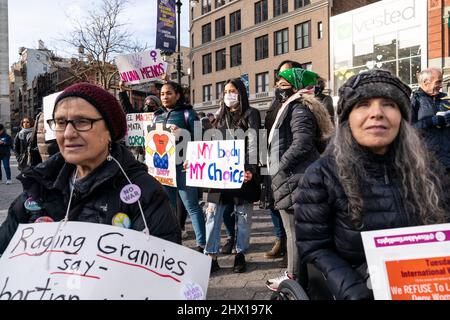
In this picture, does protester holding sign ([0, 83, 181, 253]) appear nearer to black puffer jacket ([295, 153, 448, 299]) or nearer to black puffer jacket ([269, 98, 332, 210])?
black puffer jacket ([295, 153, 448, 299])

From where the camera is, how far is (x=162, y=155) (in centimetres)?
486

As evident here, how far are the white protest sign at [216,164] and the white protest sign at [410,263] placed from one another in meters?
2.45

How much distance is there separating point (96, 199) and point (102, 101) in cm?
49

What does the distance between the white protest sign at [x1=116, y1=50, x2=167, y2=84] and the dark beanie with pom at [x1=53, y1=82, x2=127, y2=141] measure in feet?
18.9

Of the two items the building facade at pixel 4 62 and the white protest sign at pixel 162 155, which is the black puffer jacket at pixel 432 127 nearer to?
the white protest sign at pixel 162 155

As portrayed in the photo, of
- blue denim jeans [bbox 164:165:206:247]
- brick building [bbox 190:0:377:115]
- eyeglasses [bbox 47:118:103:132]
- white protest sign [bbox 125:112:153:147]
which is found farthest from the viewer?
brick building [bbox 190:0:377:115]

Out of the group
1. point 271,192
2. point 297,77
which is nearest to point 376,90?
point 297,77

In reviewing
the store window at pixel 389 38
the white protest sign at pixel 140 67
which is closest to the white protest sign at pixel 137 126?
the white protest sign at pixel 140 67

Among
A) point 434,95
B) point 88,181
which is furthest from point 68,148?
point 434,95

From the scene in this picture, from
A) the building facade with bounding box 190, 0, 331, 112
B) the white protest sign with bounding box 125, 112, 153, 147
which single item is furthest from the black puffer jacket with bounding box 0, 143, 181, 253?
the building facade with bounding box 190, 0, 331, 112

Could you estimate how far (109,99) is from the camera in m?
2.01

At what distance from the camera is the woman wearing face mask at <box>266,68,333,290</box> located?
3.27 meters

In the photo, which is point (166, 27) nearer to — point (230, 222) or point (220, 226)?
point (230, 222)

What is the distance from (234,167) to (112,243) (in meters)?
2.57
